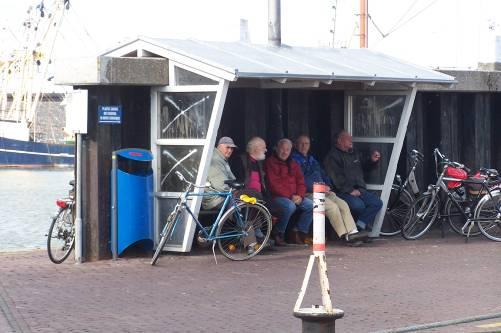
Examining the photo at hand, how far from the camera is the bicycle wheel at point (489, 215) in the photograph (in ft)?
46.6

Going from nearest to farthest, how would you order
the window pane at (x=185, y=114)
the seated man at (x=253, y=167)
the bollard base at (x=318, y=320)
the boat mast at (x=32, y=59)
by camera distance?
the bollard base at (x=318, y=320), the window pane at (x=185, y=114), the seated man at (x=253, y=167), the boat mast at (x=32, y=59)

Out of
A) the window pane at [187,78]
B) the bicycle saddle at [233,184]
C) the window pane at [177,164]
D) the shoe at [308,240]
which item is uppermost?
the window pane at [187,78]

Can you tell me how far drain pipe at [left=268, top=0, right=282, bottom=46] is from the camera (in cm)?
1412

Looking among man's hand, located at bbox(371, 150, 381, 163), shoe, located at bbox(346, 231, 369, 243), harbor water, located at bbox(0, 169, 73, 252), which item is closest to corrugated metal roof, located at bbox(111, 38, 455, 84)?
man's hand, located at bbox(371, 150, 381, 163)

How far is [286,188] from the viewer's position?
13164 mm

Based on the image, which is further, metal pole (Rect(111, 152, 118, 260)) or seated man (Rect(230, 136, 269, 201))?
seated man (Rect(230, 136, 269, 201))

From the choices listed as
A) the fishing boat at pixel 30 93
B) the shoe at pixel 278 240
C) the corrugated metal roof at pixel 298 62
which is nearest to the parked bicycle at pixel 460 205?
the corrugated metal roof at pixel 298 62

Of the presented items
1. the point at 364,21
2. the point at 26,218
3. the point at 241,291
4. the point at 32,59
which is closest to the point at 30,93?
the point at 32,59

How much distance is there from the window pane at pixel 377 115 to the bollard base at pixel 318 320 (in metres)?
7.67

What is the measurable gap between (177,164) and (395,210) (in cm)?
392

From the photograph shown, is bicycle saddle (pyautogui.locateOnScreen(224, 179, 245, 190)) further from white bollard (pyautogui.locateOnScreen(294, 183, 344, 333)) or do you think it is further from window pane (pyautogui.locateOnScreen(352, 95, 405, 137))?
white bollard (pyautogui.locateOnScreen(294, 183, 344, 333))

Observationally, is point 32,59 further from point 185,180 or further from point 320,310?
point 320,310

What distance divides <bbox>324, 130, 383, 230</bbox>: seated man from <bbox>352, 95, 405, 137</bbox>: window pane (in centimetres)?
77

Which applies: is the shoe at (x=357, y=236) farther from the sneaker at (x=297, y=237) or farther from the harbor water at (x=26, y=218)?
the harbor water at (x=26, y=218)
